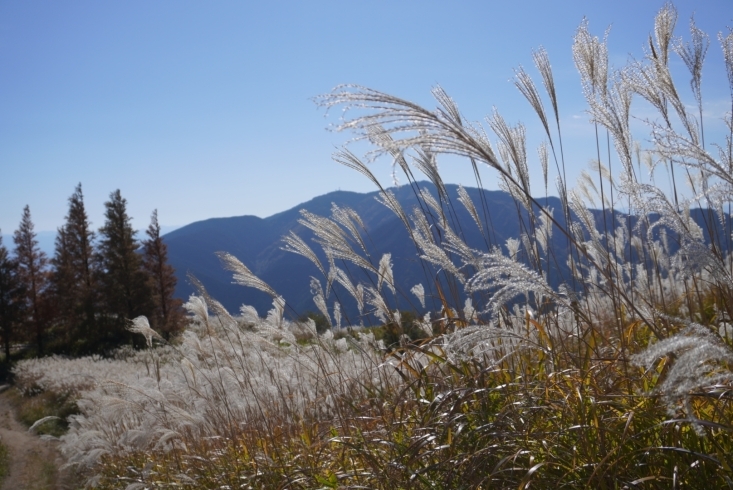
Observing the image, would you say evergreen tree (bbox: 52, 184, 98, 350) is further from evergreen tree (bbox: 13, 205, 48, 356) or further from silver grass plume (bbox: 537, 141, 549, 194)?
silver grass plume (bbox: 537, 141, 549, 194)

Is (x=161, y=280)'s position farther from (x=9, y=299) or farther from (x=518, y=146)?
(x=518, y=146)

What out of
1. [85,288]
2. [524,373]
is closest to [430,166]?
[524,373]

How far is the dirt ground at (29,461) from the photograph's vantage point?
22.0 feet

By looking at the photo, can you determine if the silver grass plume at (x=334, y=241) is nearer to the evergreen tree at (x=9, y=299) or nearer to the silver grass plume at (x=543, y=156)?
the silver grass plume at (x=543, y=156)

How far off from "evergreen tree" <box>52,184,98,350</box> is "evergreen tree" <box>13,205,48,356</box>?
710mm

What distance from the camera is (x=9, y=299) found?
23.9m

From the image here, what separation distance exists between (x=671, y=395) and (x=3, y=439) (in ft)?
37.1

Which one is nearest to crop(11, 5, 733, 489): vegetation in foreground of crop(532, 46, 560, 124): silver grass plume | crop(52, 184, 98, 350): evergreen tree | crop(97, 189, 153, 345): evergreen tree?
crop(532, 46, 560, 124): silver grass plume

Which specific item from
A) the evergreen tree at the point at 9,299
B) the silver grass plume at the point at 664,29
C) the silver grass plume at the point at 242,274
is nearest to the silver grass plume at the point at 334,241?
the silver grass plume at the point at 242,274

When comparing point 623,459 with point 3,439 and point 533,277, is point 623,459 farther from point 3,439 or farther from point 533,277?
point 3,439

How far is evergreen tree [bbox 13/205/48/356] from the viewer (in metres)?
25.0

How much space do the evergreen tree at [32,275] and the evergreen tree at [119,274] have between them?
5048 millimetres

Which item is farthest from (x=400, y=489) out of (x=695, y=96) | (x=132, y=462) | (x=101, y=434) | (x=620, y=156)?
(x=132, y=462)

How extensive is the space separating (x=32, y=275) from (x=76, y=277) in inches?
99.3
